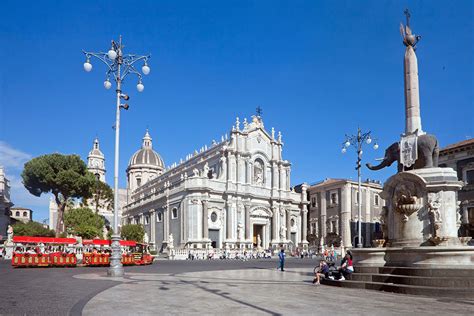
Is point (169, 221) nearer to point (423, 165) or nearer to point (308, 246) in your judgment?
point (308, 246)

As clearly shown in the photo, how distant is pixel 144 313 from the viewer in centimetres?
982

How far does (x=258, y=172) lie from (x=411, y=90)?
52.6m

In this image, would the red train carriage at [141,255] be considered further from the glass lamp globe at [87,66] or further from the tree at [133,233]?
the tree at [133,233]

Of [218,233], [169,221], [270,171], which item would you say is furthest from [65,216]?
[270,171]

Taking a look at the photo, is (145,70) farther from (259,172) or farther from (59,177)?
(259,172)

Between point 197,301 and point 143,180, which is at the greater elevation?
point 143,180

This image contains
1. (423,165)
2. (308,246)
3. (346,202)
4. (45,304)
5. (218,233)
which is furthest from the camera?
(308,246)

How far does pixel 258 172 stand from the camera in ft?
229

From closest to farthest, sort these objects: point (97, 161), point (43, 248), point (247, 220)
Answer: point (43, 248)
point (247, 220)
point (97, 161)

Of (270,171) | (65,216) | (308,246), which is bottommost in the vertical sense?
(308,246)

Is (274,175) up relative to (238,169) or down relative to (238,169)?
down

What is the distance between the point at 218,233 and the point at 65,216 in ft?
69.3

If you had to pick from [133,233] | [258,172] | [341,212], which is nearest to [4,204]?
[133,233]

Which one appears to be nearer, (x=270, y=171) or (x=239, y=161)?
(x=239, y=161)
